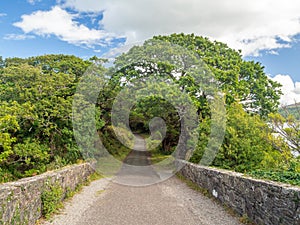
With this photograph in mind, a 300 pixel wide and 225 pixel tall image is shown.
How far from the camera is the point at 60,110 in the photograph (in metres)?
13.8

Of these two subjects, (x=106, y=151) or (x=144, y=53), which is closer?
(x=144, y=53)

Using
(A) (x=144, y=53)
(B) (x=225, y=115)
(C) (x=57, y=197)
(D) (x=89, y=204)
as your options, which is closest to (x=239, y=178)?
(D) (x=89, y=204)

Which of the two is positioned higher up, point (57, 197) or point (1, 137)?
point (1, 137)

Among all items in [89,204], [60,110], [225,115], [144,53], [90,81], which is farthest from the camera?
[144,53]

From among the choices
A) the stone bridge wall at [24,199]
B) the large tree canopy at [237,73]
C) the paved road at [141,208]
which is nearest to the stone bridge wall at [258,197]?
the paved road at [141,208]

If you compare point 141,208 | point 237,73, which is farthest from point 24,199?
point 237,73

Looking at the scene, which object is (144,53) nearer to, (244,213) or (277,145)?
(277,145)

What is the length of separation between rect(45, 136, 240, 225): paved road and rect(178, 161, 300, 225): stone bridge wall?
0.35 m

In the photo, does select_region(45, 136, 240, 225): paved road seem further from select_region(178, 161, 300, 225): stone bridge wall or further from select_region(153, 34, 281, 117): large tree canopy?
select_region(153, 34, 281, 117): large tree canopy

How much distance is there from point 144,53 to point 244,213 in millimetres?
13169

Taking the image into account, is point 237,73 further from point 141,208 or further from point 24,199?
point 24,199

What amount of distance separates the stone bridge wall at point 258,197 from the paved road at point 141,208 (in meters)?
0.35

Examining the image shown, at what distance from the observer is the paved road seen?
5.69 metres

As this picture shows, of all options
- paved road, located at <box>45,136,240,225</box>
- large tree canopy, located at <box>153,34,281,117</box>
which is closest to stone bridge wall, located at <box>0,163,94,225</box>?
paved road, located at <box>45,136,240,225</box>
